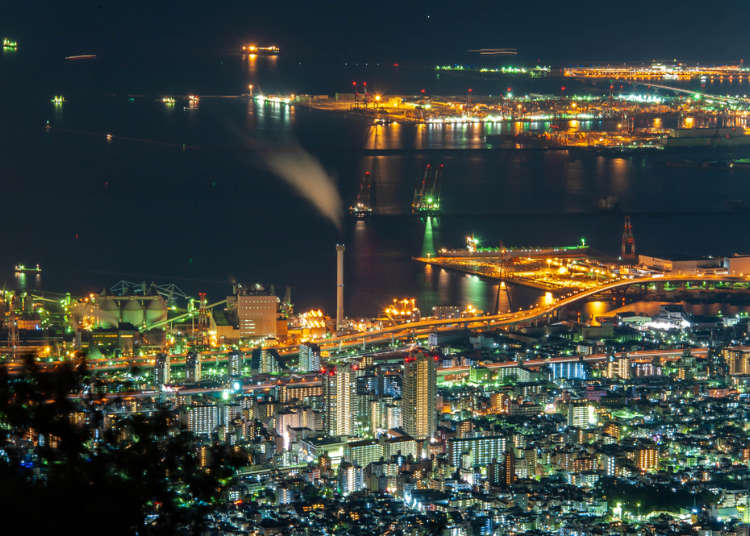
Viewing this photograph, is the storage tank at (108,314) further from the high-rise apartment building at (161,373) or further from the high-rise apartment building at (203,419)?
the high-rise apartment building at (203,419)

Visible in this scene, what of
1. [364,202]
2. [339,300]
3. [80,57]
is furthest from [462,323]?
[80,57]

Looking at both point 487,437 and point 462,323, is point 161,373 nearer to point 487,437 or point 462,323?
point 487,437

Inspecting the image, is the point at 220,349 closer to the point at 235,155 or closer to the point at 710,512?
the point at 710,512

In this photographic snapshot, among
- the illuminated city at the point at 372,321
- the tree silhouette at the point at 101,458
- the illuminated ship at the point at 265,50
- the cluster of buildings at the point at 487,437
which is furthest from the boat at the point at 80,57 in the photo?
the tree silhouette at the point at 101,458

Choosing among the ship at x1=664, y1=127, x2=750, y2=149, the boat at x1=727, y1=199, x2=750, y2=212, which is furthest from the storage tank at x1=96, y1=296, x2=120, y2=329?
the ship at x1=664, y1=127, x2=750, y2=149

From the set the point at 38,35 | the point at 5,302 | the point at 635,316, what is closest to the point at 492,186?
the point at 635,316
